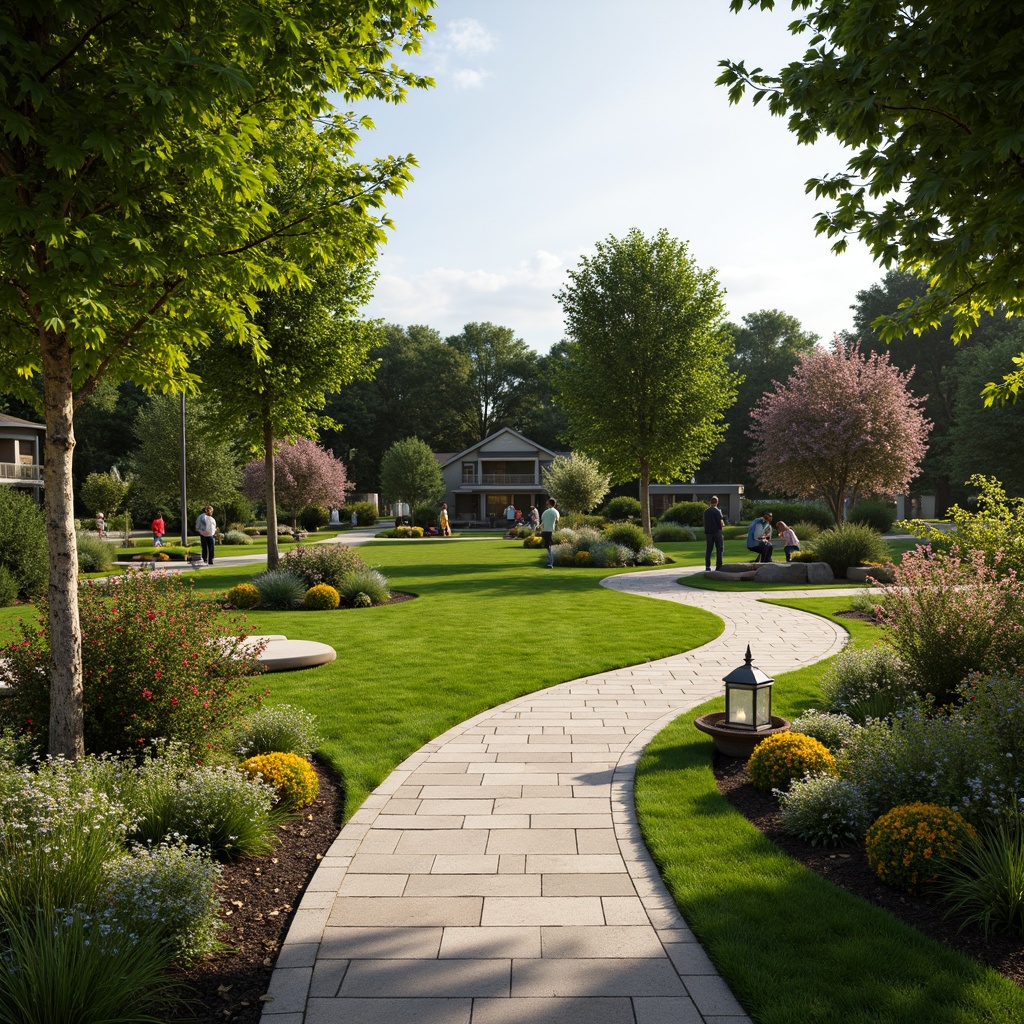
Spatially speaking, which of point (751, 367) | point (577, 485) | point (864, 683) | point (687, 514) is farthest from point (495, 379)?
point (864, 683)

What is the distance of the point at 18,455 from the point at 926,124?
5067cm

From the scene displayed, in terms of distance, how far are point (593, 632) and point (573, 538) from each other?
1594cm

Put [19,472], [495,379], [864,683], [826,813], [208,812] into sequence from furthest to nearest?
[495,379]
[19,472]
[864,683]
[826,813]
[208,812]

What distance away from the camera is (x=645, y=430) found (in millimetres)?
29625

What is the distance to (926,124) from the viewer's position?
5.38 m

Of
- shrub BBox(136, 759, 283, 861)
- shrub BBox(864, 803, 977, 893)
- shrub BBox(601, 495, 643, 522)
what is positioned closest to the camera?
shrub BBox(864, 803, 977, 893)

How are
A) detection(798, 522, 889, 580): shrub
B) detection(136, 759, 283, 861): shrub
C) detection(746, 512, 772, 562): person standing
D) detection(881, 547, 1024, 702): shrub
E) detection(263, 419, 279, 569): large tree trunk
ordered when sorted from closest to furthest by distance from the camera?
detection(136, 759, 283, 861): shrub < detection(881, 547, 1024, 702): shrub < detection(263, 419, 279, 569): large tree trunk < detection(798, 522, 889, 580): shrub < detection(746, 512, 772, 562): person standing

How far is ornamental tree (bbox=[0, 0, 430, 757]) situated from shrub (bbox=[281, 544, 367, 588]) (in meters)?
11.0

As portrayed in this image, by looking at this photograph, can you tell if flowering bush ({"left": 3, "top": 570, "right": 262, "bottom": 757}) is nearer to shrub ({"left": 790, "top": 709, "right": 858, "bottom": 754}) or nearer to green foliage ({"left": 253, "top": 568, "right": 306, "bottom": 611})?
shrub ({"left": 790, "top": 709, "right": 858, "bottom": 754})

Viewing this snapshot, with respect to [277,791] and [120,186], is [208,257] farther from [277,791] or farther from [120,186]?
[277,791]

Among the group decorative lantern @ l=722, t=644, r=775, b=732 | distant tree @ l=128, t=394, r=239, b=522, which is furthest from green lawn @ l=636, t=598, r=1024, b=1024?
distant tree @ l=128, t=394, r=239, b=522

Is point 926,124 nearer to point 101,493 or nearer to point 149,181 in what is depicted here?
point 149,181

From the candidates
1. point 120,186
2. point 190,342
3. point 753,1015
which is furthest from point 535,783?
point 120,186

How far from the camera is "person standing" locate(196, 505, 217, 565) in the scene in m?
26.2
